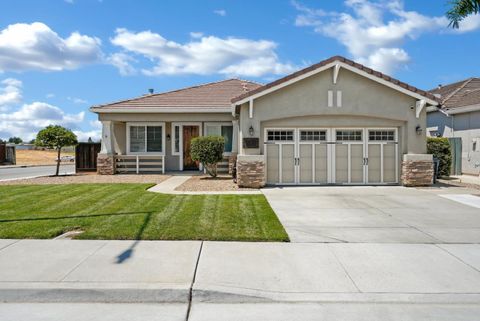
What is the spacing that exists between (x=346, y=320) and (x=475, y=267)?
8.98 ft

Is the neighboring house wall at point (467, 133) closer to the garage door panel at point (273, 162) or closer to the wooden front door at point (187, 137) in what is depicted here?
the garage door panel at point (273, 162)

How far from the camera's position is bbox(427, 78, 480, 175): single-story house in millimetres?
18719

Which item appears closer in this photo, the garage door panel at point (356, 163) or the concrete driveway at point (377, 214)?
the concrete driveway at point (377, 214)

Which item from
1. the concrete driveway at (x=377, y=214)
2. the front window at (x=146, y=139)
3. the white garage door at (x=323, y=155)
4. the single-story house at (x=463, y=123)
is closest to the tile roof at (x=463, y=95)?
the single-story house at (x=463, y=123)

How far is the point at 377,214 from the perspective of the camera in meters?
9.32

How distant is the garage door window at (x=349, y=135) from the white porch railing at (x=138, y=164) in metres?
8.86

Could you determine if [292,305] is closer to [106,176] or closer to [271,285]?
[271,285]

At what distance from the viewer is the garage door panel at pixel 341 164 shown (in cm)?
1465

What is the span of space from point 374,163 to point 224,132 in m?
7.72

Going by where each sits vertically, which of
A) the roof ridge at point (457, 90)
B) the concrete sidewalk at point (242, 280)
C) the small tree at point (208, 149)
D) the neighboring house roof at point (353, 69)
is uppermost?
the roof ridge at point (457, 90)

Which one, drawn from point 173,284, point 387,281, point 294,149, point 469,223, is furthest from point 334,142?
point 173,284

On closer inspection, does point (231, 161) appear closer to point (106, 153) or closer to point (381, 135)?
point (106, 153)

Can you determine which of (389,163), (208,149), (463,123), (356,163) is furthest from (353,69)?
(463,123)

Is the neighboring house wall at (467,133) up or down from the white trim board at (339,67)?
down
